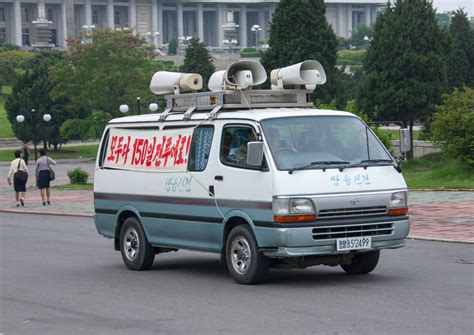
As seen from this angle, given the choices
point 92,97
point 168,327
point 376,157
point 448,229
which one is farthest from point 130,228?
point 92,97

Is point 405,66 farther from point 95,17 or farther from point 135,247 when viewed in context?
point 95,17

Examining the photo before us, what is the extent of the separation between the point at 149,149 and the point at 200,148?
4.05 ft

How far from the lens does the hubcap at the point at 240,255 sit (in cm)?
1301

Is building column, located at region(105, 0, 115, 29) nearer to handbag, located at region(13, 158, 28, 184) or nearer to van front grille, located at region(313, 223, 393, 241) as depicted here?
handbag, located at region(13, 158, 28, 184)

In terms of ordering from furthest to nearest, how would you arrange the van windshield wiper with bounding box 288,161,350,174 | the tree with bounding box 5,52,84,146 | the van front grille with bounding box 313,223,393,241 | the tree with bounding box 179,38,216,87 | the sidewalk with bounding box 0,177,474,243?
the tree with bounding box 179,38,216,87 < the tree with bounding box 5,52,84,146 < the sidewalk with bounding box 0,177,474,243 < the van windshield wiper with bounding box 288,161,350,174 < the van front grille with bounding box 313,223,393,241

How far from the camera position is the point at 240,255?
43.2 feet

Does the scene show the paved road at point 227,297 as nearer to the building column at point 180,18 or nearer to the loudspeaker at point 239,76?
the loudspeaker at point 239,76

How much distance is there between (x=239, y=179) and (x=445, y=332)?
418 cm

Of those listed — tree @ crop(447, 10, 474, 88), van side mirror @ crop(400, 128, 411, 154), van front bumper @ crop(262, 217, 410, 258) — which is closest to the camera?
van front bumper @ crop(262, 217, 410, 258)

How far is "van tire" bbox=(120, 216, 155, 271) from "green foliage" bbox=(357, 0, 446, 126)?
1262 inches

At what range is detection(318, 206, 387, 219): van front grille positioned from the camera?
12.6 m

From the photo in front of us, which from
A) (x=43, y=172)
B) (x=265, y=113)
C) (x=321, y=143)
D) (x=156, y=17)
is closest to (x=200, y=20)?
(x=156, y=17)

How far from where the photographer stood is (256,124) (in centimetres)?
1317

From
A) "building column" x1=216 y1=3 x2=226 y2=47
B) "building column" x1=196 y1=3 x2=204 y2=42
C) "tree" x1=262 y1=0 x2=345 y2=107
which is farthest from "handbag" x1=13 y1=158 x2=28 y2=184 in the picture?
"building column" x1=216 y1=3 x2=226 y2=47
